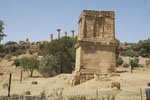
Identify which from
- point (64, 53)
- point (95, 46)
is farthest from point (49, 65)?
point (95, 46)

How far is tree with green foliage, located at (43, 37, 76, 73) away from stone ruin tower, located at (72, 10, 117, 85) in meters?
14.9

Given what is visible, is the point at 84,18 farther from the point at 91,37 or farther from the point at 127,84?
the point at 127,84

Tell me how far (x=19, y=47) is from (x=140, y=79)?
217 ft

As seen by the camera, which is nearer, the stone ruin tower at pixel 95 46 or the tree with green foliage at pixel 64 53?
the stone ruin tower at pixel 95 46

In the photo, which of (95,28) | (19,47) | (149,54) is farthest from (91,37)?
(19,47)

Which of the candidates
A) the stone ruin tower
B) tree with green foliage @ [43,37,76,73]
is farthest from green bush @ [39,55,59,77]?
the stone ruin tower

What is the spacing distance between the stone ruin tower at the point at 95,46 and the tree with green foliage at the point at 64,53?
48.8 feet

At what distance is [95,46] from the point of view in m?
15.8

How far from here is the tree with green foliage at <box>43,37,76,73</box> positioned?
31969mm

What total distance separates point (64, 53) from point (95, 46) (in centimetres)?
1700

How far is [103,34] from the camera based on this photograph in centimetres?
1631

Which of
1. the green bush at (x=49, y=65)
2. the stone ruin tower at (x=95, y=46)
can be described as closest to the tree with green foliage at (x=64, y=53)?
the green bush at (x=49, y=65)

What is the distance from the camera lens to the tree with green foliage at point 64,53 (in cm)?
3197

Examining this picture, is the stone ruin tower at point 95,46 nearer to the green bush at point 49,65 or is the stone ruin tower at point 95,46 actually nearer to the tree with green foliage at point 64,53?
the tree with green foliage at point 64,53
